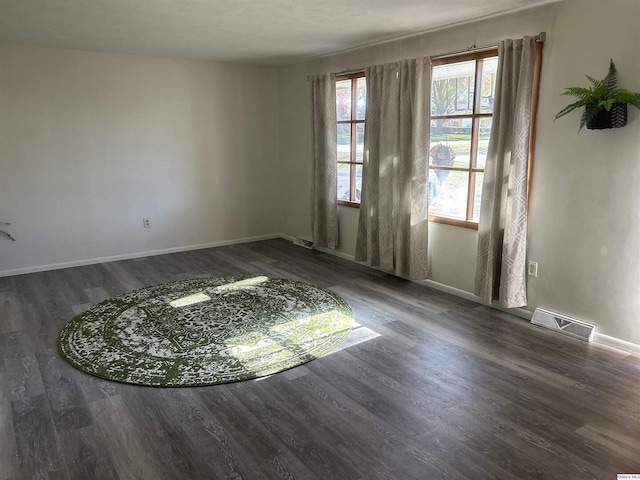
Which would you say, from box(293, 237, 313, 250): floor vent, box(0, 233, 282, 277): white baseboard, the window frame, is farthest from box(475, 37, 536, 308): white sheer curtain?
box(0, 233, 282, 277): white baseboard

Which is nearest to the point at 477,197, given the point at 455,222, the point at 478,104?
the point at 455,222

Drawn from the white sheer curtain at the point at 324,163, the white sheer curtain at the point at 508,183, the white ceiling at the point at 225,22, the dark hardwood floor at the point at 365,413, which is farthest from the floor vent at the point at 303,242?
the white sheer curtain at the point at 508,183

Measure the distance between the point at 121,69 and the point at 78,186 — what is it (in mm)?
1398

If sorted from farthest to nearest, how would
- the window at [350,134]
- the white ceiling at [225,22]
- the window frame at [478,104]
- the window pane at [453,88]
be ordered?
the window at [350,134]
the window pane at [453,88]
the window frame at [478,104]
the white ceiling at [225,22]

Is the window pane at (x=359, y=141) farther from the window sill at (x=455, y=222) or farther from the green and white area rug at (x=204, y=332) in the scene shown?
the green and white area rug at (x=204, y=332)

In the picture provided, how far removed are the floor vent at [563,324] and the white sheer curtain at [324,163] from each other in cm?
258

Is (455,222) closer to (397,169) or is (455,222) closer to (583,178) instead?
(397,169)

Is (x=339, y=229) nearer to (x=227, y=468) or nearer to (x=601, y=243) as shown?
(x=601, y=243)

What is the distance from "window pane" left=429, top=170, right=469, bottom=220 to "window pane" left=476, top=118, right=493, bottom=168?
167mm

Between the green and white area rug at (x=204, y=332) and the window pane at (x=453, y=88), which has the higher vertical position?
the window pane at (x=453, y=88)

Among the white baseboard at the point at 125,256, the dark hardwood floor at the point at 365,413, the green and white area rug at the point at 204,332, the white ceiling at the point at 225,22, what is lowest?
the dark hardwood floor at the point at 365,413

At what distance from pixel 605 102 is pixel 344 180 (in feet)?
10.1

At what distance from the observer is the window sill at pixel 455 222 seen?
157 inches

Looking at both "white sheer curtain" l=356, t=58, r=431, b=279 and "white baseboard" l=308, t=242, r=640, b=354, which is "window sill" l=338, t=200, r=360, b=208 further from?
"white baseboard" l=308, t=242, r=640, b=354
